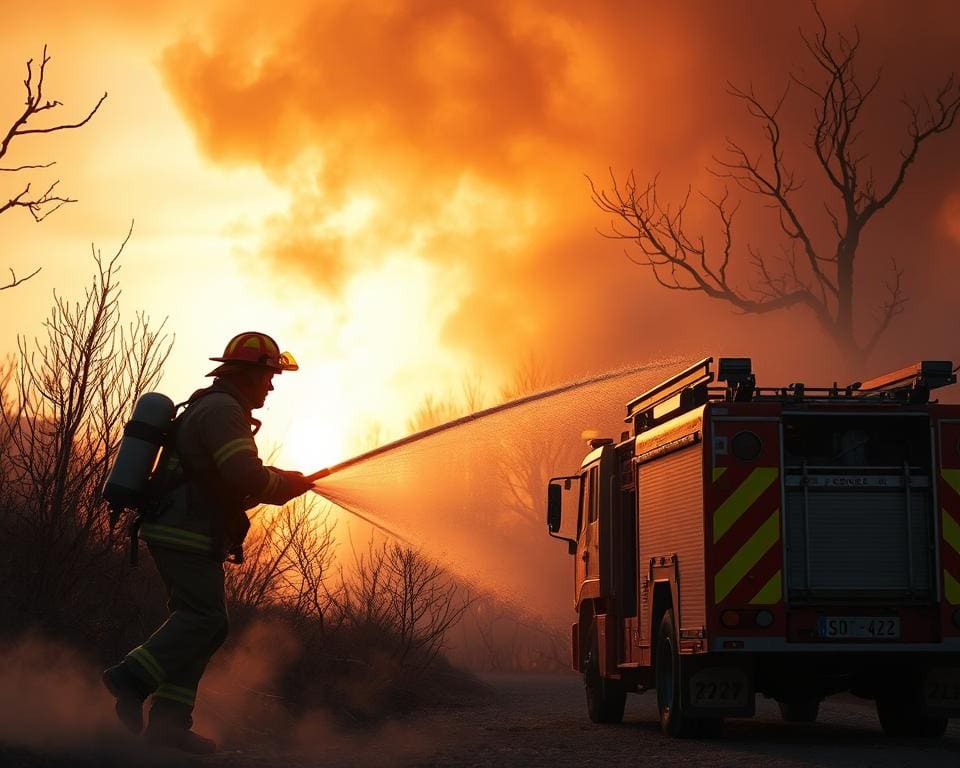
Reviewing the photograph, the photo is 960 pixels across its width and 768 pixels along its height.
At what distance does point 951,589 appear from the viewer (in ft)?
33.1

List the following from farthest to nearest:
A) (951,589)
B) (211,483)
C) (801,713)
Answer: (801,713) → (951,589) → (211,483)

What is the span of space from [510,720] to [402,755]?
5.06 m

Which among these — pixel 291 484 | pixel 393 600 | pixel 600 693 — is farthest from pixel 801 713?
pixel 291 484

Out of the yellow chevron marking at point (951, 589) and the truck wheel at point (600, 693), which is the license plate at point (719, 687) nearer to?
the yellow chevron marking at point (951, 589)

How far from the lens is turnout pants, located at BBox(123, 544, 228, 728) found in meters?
7.68

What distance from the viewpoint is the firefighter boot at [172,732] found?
764 cm

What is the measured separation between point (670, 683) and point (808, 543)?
1645mm

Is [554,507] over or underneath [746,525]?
over

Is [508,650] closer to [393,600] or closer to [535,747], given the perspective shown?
[393,600]

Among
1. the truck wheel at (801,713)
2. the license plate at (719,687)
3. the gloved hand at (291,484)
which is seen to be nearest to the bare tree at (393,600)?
the truck wheel at (801,713)

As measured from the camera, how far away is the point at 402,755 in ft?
A: 30.3

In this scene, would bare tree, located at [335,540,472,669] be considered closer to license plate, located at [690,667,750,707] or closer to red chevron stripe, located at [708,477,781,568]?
license plate, located at [690,667,750,707]

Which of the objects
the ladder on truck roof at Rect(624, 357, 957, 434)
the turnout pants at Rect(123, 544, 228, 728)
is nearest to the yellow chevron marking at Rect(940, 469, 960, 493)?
the ladder on truck roof at Rect(624, 357, 957, 434)

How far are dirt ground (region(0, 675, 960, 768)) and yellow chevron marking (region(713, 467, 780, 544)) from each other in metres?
1.55
